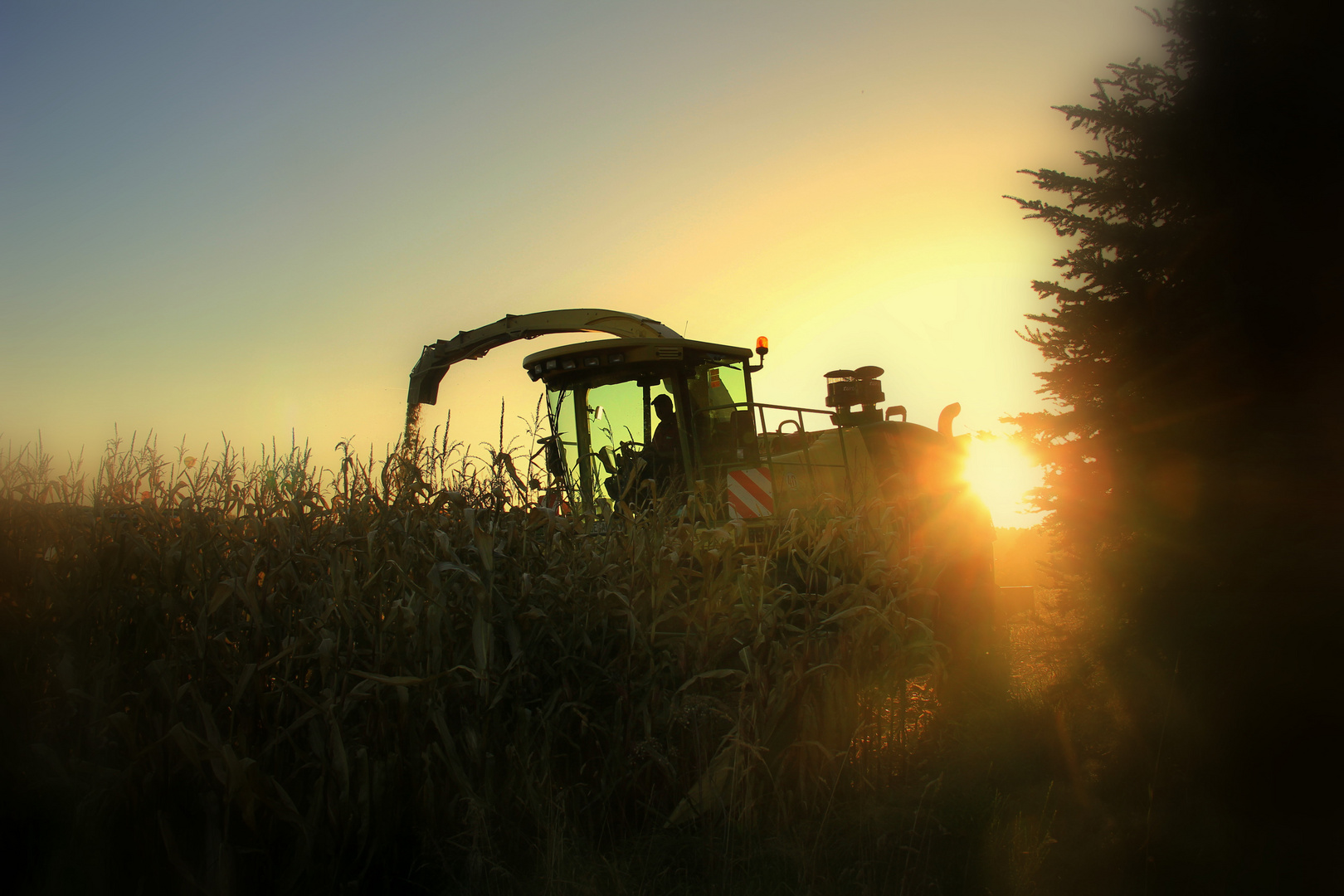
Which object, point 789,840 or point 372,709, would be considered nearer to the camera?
point 372,709

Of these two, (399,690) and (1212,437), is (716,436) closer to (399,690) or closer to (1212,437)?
(1212,437)

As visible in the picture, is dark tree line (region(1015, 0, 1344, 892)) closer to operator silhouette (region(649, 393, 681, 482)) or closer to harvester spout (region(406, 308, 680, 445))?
operator silhouette (region(649, 393, 681, 482))

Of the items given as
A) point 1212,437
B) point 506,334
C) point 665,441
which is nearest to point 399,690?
point 1212,437

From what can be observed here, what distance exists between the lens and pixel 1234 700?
3.67 m

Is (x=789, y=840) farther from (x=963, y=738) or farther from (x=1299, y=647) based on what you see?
(x=1299, y=647)

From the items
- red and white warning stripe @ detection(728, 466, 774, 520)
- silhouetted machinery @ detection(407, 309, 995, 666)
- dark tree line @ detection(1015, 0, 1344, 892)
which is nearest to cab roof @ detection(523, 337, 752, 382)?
silhouetted machinery @ detection(407, 309, 995, 666)

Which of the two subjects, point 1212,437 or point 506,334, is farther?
point 506,334

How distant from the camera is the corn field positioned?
8.55 ft

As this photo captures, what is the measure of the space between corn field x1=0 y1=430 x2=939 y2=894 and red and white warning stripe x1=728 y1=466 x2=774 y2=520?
10.4ft

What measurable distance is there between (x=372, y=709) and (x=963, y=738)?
127 inches

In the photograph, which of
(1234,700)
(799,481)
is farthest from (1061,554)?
(799,481)

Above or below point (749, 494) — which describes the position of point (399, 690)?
below

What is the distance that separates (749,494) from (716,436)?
61cm

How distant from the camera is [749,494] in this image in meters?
7.12
